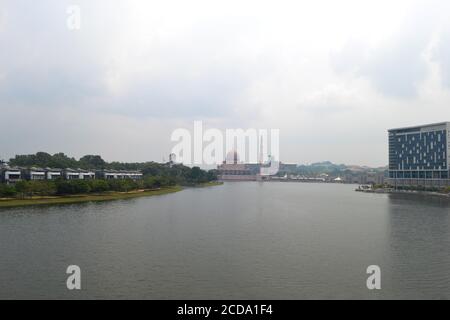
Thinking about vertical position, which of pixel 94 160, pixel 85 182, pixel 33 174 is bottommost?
pixel 85 182

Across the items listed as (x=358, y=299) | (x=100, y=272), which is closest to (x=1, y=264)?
(x=100, y=272)

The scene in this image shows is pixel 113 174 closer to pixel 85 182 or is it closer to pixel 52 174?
pixel 52 174

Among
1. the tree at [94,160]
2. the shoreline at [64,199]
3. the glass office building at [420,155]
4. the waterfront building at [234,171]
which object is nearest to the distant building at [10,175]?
the shoreline at [64,199]

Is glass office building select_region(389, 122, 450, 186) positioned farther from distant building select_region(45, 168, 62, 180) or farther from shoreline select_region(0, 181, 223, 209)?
distant building select_region(45, 168, 62, 180)

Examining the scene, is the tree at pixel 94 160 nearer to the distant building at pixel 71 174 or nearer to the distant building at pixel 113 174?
the distant building at pixel 113 174

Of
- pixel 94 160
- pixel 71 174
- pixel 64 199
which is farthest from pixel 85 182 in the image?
pixel 94 160
